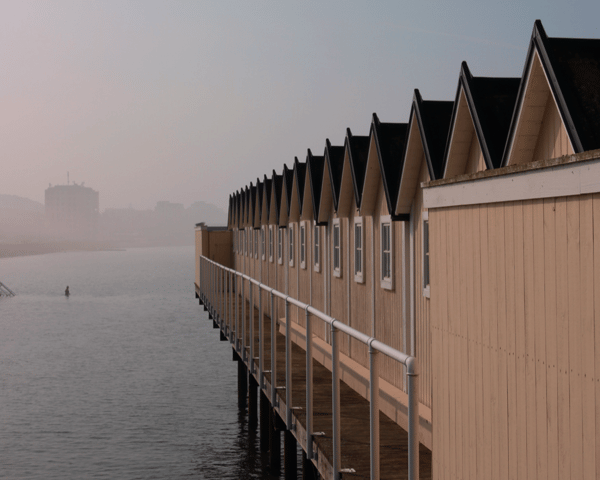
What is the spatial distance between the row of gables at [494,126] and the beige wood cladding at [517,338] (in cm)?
234

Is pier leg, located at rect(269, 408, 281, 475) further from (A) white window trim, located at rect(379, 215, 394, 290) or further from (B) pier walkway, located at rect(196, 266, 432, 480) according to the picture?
(A) white window trim, located at rect(379, 215, 394, 290)

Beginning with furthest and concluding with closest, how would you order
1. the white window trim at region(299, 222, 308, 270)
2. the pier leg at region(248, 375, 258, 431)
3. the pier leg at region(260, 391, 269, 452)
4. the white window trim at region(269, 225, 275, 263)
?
the white window trim at region(269, 225, 275, 263)
the pier leg at region(248, 375, 258, 431)
the white window trim at region(299, 222, 308, 270)
the pier leg at region(260, 391, 269, 452)

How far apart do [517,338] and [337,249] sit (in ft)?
36.1

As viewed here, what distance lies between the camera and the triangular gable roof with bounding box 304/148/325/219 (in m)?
16.2

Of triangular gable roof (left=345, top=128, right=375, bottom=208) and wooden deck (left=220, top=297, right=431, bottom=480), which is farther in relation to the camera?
triangular gable roof (left=345, top=128, right=375, bottom=208)

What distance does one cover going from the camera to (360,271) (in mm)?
12766

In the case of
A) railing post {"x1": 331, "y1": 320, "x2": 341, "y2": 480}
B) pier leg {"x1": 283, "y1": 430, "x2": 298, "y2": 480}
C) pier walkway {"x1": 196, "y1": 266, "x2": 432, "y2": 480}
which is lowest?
pier leg {"x1": 283, "y1": 430, "x2": 298, "y2": 480}

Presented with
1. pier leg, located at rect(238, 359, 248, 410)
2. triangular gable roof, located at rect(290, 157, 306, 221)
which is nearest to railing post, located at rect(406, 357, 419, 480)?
triangular gable roof, located at rect(290, 157, 306, 221)

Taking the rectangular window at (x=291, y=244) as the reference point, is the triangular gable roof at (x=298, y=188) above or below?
above

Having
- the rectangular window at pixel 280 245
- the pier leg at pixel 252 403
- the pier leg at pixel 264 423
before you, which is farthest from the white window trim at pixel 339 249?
the rectangular window at pixel 280 245

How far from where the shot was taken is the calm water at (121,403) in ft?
61.2

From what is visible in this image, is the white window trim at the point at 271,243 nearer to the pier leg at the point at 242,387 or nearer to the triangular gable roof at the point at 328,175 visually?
the pier leg at the point at 242,387

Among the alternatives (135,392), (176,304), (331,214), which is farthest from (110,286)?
(331,214)

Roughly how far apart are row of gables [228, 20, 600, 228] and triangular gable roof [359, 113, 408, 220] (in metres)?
0.01
